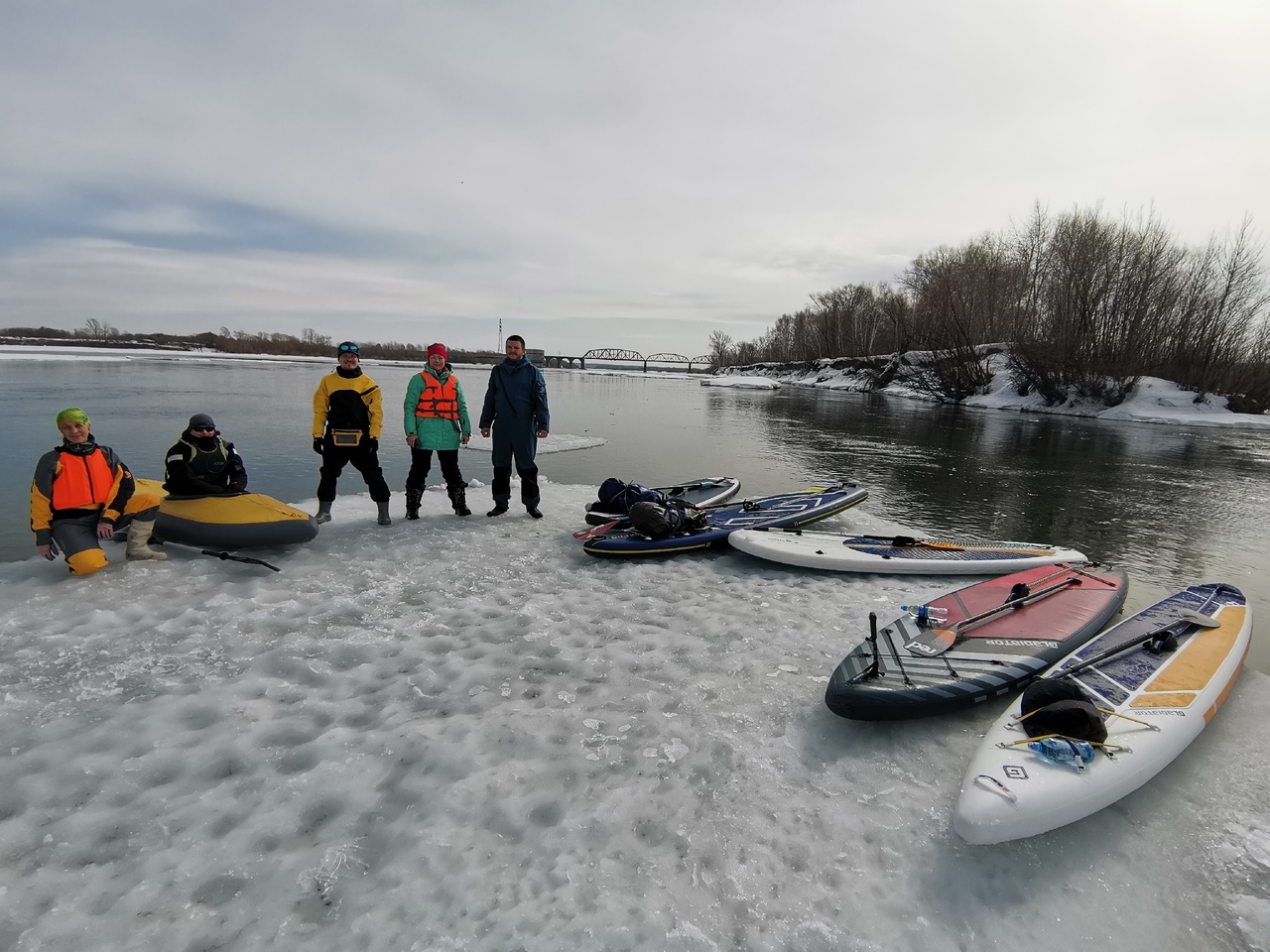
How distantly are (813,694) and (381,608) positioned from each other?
112 inches

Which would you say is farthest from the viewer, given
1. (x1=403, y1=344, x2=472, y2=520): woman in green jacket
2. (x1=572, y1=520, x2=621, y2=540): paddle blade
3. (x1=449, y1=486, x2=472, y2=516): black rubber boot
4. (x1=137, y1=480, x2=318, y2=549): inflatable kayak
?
(x1=449, y1=486, x2=472, y2=516): black rubber boot

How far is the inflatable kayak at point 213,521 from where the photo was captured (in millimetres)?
4648

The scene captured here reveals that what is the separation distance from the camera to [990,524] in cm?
765

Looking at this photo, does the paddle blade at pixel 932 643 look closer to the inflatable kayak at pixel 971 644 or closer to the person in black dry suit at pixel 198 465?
the inflatable kayak at pixel 971 644

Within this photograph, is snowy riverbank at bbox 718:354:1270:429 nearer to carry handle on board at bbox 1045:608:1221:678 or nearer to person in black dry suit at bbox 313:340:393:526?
carry handle on board at bbox 1045:608:1221:678

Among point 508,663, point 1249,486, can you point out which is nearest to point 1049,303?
point 1249,486

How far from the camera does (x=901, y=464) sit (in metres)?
12.5

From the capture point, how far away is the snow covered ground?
1906mm

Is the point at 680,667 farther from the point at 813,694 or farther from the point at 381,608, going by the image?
the point at 381,608

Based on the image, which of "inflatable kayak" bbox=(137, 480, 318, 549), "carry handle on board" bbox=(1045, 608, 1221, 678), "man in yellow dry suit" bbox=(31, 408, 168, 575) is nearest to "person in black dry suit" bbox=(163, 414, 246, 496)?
"inflatable kayak" bbox=(137, 480, 318, 549)

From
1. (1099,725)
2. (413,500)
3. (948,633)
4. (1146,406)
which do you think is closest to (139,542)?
(413,500)

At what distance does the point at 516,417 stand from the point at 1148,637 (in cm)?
546

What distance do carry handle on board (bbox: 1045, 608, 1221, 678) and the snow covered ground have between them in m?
0.41

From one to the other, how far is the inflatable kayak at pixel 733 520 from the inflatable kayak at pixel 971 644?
208 cm
